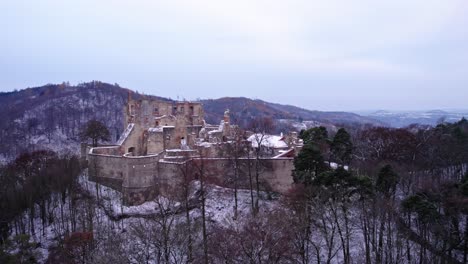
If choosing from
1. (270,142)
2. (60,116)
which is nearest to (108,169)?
(270,142)

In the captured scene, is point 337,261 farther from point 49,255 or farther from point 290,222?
point 49,255

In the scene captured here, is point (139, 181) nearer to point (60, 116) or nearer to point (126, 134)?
point (126, 134)

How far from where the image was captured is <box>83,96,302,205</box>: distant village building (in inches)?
1190

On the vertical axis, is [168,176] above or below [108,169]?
below

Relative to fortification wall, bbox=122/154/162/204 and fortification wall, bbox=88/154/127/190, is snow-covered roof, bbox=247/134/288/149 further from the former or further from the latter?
fortification wall, bbox=88/154/127/190

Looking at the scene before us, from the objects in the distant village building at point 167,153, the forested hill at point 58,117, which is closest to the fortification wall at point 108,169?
the distant village building at point 167,153

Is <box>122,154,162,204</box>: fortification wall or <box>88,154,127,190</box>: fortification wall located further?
<box>88,154,127,190</box>: fortification wall

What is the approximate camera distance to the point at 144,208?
29.6 metres

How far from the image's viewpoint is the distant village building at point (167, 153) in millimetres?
30219

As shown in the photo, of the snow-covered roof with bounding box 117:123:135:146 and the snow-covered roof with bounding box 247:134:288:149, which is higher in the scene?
Answer: the snow-covered roof with bounding box 117:123:135:146

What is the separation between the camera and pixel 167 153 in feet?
107

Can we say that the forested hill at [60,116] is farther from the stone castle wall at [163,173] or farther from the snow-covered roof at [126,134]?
the stone castle wall at [163,173]

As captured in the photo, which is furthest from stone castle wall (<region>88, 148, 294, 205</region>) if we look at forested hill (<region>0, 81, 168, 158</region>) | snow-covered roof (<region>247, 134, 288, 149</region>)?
forested hill (<region>0, 81, 168, 158</region>)

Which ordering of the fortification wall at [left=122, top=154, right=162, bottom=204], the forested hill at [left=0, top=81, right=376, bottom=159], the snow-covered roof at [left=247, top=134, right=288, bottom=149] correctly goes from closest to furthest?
the fortification wall at [left=122, top=154, right=162, bottom=204] < the snow-covered roof at [left=247, top=134, right=288, bottom=149] < the forested hill at [left=0, top=81, right=376, bottom=159]
